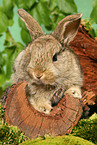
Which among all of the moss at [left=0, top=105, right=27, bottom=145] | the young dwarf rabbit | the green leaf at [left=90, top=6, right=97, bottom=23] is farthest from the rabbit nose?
the green leaf at [left=90, top=6, right=97, bottom=23]

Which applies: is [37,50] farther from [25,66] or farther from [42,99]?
[42,99]

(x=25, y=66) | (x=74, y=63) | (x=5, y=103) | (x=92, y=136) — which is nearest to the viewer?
(x=92, y=136)

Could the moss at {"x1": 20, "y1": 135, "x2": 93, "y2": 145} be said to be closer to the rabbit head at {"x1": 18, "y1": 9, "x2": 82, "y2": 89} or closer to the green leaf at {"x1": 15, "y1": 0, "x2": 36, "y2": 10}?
the rabbit head at {"x1": 18, "y1": 9, "x2": 82, "y2": 89}

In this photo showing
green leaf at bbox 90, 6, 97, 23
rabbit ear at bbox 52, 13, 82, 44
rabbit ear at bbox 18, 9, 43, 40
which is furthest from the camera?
green leaf at bbox 90, 6, 97, 23

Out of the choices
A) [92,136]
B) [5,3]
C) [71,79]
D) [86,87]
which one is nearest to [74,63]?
[71,79]

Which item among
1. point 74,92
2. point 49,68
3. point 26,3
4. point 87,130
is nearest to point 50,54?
point 49,68

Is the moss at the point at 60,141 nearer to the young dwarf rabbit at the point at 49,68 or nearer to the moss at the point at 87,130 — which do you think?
the moss at the point at 87,130

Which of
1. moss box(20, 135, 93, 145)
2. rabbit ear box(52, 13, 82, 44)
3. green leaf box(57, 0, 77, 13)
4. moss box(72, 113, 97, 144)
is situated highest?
green leaf box(57, 0, 77, 13)
